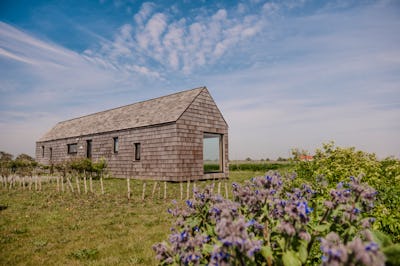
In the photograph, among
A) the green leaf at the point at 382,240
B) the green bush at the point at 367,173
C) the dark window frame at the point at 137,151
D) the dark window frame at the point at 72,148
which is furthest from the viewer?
the dark window frame at the point at 72,148

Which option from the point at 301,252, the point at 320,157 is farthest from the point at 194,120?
the point at 301,252

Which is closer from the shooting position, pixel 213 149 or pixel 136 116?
pixel 213 149

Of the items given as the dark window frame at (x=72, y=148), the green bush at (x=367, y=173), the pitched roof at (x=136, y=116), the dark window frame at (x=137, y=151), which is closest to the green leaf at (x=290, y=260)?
the green bush at (x=367, y=173)

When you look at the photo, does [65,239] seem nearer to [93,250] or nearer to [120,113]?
[93,250]

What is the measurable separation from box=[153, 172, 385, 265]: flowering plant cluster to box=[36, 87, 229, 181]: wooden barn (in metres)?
16.0

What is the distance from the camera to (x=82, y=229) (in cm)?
821

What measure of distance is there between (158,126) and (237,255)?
18.7 m

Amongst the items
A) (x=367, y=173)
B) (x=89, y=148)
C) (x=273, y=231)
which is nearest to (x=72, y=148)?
(x=89, y=148)

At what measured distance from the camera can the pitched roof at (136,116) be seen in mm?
20848

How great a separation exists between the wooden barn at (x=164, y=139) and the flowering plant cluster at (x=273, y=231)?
1598 cm

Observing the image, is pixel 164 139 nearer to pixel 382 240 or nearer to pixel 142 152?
pixel 142 152

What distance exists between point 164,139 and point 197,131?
2.61m

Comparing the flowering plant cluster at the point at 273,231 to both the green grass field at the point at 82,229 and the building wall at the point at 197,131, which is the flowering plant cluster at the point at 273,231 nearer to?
the green grass field at the point at 82,229

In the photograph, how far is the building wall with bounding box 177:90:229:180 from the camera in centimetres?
1928
